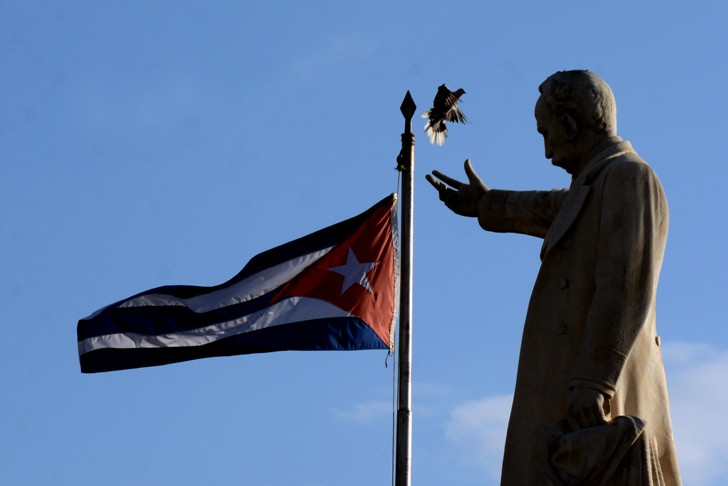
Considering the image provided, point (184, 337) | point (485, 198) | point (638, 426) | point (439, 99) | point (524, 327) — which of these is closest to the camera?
point (638, 426)

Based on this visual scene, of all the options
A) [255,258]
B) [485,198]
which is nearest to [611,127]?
[485,198]

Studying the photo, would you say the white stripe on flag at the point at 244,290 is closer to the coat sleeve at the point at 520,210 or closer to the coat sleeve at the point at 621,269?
the coat sleeve at the point at 520,210

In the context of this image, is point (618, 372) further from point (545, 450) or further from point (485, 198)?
point (485, 198)

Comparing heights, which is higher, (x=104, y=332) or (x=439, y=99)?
(x=439, y=99)

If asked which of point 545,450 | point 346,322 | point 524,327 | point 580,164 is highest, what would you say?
point 346,322

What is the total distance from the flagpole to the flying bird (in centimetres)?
34

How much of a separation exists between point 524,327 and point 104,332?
1158 centimetres

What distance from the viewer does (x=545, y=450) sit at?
341 inches

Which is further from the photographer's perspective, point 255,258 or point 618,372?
point 255,258

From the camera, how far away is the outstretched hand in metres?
9.88

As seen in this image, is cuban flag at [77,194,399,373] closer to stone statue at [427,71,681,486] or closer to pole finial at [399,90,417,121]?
pole finial at [399,90,417,121]

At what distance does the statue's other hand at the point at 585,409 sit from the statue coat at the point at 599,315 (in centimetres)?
4

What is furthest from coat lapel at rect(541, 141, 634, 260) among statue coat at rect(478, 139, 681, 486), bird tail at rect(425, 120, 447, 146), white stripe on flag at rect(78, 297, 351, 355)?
white stripe on flag at rect(78, 297, 351, 355)

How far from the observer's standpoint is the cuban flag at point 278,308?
765 inches
